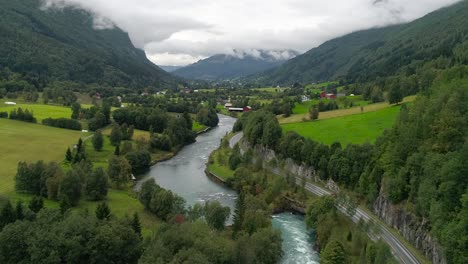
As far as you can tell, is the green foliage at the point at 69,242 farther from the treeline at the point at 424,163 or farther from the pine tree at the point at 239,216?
the treeline at the point at 424,163

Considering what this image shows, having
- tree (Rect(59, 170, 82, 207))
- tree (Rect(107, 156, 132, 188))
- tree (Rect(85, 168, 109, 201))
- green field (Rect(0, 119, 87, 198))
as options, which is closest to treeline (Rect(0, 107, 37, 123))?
green field (Rect(0, 119, 87, 198))

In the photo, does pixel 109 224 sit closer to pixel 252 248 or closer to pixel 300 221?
pixel 252 248

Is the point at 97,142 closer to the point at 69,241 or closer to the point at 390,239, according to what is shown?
the point at 69,241

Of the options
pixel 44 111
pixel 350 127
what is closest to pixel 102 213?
pixel 350 127

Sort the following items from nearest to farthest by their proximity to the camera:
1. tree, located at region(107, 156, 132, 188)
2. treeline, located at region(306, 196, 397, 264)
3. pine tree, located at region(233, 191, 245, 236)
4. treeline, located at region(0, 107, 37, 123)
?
1. treeline, located at region(306, 196, 397, 264)
2. pine tree, located at region(233, 191, 245, 236)
3. tree, located at region(107, 156, 132, 188)
4. treeline, located at region(0, 107, 37, 123)

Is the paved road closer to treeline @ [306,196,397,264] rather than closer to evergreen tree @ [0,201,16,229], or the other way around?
treeline @ [306,196,397,264]

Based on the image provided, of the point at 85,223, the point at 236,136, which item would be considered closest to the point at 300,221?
the point at 85,223
